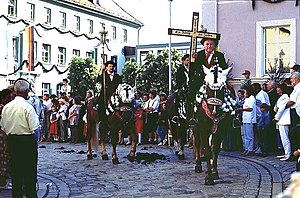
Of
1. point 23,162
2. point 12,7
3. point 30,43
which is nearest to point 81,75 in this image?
point 12,7

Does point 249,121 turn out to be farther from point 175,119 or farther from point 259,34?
point 259,34

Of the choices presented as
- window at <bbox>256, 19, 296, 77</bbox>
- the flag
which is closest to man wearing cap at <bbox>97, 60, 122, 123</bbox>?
window at <bbox>256, 19, 296, 77</bbox>

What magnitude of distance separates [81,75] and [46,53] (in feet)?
13.7

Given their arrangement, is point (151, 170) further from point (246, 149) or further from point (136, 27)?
point (136, 27)

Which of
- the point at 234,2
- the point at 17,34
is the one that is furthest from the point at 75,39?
the point at 234,2

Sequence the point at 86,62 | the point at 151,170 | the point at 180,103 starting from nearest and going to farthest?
the point at 151,170, the point at 180,103, the point at 86,62

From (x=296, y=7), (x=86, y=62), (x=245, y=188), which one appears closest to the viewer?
(x=245, y=188)

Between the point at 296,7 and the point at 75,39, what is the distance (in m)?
32.1

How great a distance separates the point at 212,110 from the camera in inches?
349

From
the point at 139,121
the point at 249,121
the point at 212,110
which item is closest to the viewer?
the point at 212,110

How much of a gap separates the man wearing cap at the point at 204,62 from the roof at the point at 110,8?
45.3m

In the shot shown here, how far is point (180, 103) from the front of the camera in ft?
41.7

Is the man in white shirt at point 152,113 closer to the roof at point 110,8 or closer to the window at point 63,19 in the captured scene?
the window at point 63,19

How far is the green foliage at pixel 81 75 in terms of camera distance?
44875mm
